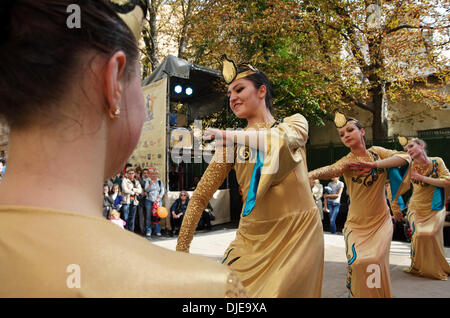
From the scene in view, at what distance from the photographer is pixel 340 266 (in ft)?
18.3

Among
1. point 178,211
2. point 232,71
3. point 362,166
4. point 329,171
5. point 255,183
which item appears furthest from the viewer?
point 178,211

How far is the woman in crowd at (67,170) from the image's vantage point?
554mm

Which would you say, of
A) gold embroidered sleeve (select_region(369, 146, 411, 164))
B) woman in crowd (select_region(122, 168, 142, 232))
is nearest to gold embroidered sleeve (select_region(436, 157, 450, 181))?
gold embroidered sleeve (select_region(369, 146, 411, 164))

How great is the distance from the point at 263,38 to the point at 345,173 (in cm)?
812

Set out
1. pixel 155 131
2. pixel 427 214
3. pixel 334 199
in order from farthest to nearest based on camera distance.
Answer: pixel 334 199
pixel 155 131
pixel 427 214

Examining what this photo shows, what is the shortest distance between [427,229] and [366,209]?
89.8 inches

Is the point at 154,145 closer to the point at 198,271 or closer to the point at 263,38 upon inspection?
the point at 263,38

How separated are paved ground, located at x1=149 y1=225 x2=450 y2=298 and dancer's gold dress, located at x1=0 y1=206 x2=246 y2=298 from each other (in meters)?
3.88

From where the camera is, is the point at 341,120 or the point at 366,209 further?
the point at 341,120

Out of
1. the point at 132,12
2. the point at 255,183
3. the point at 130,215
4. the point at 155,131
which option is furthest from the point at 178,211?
the point at 132,12

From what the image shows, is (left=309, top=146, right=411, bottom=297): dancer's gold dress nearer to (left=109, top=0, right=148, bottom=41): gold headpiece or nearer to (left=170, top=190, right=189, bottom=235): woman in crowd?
(left=109, top=0, right=148, bottom=41): gold headpiece

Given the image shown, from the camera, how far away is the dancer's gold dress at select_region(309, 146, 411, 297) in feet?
10.5

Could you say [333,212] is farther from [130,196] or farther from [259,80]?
[259,80]
